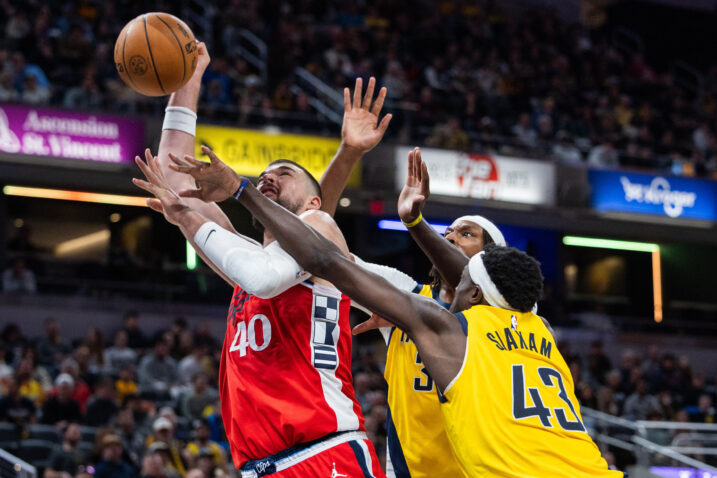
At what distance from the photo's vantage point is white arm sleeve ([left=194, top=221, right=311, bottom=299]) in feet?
12.5

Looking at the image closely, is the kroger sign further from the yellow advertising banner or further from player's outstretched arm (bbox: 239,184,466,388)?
player's outstretched arm (bbox: 239,184,466,388)

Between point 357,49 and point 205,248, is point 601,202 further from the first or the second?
point 205,248

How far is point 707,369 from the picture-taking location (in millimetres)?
22828

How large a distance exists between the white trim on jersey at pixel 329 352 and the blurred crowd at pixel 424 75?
46.6 feet

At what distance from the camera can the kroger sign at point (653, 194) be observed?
21.8 metres

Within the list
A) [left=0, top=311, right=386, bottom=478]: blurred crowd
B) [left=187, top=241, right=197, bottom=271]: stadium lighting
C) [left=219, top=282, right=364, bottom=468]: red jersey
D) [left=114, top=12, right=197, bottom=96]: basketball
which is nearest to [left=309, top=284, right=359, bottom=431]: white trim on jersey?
[left=219, top=282, right=364, bottom=468]: red jersey

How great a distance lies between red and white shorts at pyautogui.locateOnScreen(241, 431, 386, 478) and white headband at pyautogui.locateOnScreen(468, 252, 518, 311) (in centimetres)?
82

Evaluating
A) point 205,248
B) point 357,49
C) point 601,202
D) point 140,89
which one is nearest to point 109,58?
point 357,49

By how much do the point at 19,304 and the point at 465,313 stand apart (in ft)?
49.2

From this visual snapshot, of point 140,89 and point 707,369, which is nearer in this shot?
point 140,89

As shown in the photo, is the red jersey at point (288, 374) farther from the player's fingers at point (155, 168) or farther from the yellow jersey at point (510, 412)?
the player's fingers at point (155, 168)

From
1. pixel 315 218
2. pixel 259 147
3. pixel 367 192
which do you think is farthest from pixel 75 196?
pixel 315 218

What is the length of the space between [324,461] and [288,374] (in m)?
0.39

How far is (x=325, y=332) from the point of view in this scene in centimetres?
417
